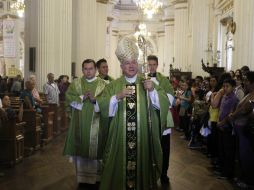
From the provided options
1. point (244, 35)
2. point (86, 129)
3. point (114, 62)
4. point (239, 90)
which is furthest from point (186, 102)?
point (114, 62)

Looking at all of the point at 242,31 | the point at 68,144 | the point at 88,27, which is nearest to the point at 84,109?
the point at 68,144

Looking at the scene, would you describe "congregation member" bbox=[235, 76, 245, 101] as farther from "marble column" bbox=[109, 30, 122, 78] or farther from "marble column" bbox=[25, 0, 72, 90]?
"marble column" bbox=[109, 30, 122, 78]

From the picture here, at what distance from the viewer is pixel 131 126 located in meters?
4.80

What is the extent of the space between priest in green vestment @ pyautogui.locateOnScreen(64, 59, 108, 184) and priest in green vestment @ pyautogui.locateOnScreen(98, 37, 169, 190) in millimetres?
1279

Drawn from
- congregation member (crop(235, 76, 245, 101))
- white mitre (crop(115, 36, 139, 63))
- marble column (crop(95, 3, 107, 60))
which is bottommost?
congregation member (crop(235, 76, 245, 101))

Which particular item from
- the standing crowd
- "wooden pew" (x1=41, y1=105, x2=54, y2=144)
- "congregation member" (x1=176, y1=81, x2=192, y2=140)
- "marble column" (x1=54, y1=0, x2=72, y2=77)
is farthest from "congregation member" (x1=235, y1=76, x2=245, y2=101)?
"marble column" (x1=54, y1=0, x2=72, y2=77)

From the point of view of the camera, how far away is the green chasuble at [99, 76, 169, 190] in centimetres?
480

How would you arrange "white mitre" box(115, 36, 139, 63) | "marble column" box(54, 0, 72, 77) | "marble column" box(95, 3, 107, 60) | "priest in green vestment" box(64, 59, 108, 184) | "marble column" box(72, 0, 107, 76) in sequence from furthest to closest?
1. "marble column" box(95, 3, 107, 60)
2. "marble column" box(72, 0, 107, 76)
3. "marble column" box(54, 0, 72, 77)
4. "priest in green vestment" box(64, 59, 108, 184)
5. "white mitre" box(115, 36, 139, 63)

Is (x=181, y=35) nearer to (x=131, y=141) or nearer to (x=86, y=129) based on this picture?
(x=86, y=129)

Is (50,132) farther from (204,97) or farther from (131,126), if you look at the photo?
(131,126)

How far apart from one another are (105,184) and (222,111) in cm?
320

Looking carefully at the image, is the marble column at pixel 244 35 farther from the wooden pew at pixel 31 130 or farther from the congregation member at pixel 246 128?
the wooden pew at pixel 31 130

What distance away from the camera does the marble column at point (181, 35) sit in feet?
92.7

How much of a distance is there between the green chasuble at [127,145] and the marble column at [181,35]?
77.0ft
